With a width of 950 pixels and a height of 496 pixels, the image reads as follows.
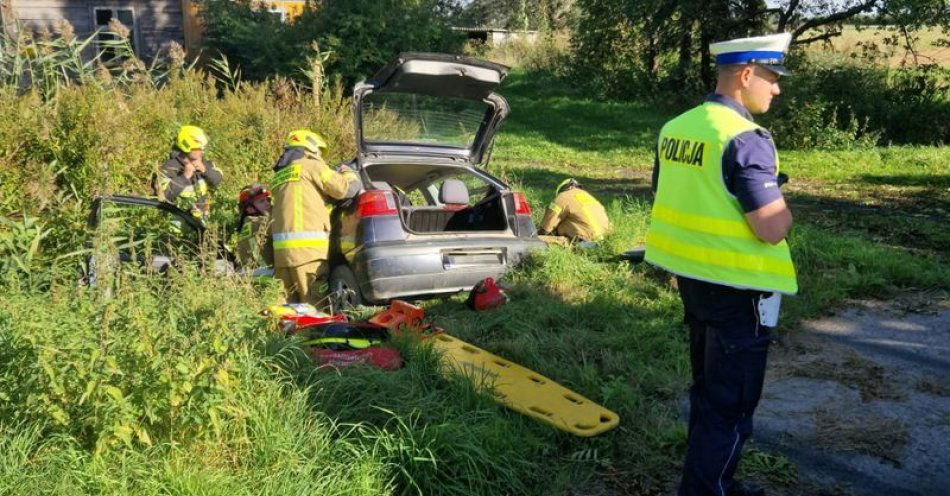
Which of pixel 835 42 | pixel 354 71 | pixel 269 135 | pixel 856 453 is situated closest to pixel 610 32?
pixel 835 42

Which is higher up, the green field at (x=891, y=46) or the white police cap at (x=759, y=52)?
the green field at (x=891, y=46)

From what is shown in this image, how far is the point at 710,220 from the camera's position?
3.05 meters

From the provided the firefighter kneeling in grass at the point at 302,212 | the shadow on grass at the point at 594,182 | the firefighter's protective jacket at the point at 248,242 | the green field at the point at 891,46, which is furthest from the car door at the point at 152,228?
the green field at the point at 891,46

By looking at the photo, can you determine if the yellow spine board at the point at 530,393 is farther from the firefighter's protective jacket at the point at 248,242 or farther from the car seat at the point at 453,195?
the car seat at the point at 453,195

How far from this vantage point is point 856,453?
3.79 metres

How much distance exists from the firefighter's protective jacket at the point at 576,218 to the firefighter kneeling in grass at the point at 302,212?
2.46 meters

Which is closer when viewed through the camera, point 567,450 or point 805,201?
point 567,450

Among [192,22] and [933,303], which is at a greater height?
[192,22]

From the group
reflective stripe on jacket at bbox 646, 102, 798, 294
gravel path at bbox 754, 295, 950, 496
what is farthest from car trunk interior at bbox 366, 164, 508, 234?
reflective stripe on jacket at bbox 646, 102, 798, 294

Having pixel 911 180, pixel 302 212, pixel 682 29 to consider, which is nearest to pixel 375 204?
pixel 302 212

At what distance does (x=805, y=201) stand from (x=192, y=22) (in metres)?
16.3

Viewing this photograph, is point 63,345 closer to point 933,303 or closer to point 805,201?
point 933,303

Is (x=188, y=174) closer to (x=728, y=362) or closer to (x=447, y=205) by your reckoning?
(x=447, y=205)

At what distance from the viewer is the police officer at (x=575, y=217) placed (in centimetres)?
773
